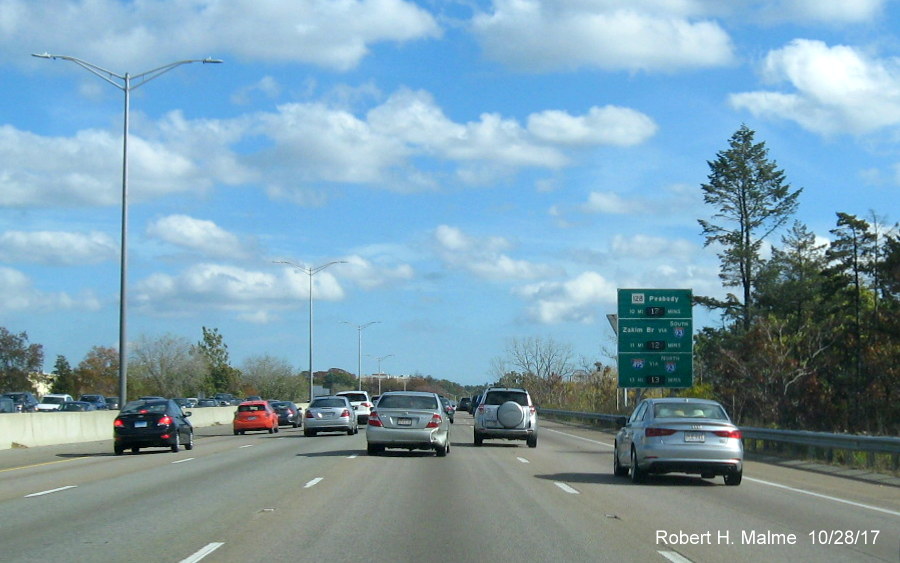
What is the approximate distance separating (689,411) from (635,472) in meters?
1.46

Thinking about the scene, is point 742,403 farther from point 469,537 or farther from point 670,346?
point 469,537

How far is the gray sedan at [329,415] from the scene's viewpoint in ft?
126

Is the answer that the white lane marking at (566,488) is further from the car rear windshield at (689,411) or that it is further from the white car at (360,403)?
the white car at (360,403)

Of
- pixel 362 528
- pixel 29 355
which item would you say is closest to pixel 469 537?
pixel 362 528

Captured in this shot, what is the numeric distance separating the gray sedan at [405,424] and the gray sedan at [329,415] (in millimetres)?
11815

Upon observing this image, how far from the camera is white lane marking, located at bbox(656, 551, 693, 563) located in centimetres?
1060

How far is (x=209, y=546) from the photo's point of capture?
11398mm

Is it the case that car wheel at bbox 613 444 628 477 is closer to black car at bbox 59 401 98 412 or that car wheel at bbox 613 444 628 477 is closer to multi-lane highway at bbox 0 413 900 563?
multi-lane highway at bbox 0 413 900 563

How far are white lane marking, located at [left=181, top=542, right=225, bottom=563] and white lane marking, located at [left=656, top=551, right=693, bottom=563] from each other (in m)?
4.71

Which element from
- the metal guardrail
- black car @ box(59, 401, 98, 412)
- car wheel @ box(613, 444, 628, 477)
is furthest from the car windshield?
black car @ box(59, 401, 98, 412)

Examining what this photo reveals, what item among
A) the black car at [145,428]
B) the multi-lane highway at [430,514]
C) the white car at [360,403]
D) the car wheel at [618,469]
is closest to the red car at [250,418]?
the white car at [360,403]

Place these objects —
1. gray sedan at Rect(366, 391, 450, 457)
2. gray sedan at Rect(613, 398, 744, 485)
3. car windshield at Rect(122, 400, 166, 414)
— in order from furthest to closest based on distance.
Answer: car windshield at Rect(122, 400, 166, 414) < gray sedan at Rect(366, 391, 450, 457) < gray sedan at Rect(613, 398, 744, 485)

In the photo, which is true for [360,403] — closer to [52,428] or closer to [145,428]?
[52,428]

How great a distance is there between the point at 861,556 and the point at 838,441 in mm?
13135
